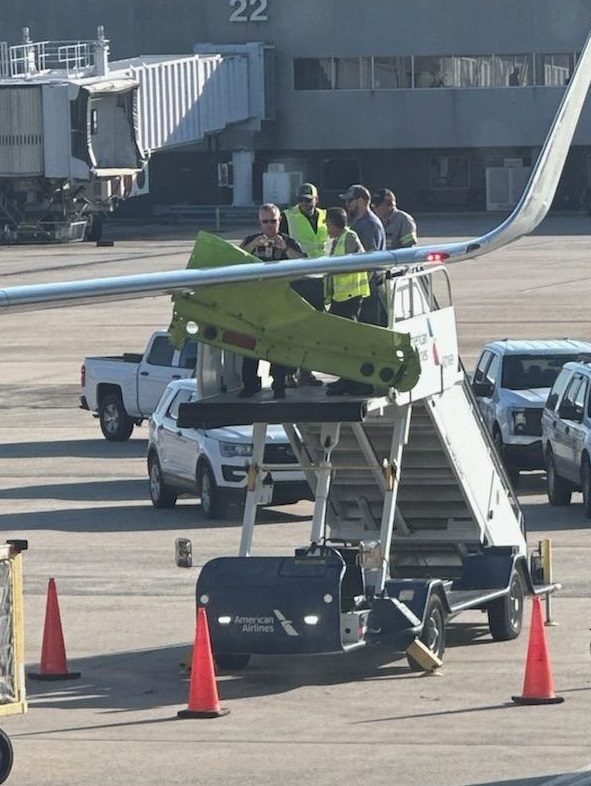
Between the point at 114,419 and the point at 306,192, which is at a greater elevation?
the point at 306,192

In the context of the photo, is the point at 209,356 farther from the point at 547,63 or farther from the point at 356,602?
the point at 547,63

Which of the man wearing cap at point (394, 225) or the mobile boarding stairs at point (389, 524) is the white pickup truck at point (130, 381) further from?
the mobile boarding stairs at point (389, 524)

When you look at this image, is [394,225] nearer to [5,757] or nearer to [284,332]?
[284,332]

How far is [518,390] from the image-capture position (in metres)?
30.6

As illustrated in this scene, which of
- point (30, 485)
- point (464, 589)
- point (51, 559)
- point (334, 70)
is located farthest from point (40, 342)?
point (334, 70)

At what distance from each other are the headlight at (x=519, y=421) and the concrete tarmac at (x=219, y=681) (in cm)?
91

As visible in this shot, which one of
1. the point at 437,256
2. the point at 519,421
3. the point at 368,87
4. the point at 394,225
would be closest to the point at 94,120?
the point at 368,87

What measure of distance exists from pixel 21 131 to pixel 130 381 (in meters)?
46.2

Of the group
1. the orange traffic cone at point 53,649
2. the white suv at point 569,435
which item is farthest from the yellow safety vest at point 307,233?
the white suv at point 569,435

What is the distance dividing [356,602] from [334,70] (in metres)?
80.2

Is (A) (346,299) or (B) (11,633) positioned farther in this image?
(A) (346,299)

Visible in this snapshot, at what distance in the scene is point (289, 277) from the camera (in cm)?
1617

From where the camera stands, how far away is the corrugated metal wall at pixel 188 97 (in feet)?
282

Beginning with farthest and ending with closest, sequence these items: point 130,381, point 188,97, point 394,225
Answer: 1. point 188,97
2. point 130,381
3. point 394,225
